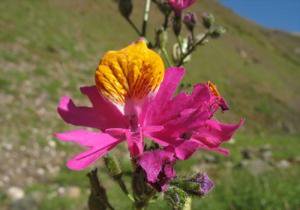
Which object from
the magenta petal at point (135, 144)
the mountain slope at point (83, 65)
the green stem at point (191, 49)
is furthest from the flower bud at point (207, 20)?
the magenta petal at point (135, 144)

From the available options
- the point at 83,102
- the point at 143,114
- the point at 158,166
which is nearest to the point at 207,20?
the point at 143,114

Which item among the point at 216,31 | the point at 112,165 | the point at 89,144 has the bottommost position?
the point at 112,165

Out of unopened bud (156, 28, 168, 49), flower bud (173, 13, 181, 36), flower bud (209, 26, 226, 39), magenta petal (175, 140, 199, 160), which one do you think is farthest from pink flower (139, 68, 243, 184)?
flower bud (209, 26, 226, 39)

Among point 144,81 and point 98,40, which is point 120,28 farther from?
point 144,81

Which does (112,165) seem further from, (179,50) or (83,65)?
(83,65)

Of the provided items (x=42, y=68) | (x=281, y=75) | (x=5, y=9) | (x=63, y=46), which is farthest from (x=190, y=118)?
(x=281, y=75)

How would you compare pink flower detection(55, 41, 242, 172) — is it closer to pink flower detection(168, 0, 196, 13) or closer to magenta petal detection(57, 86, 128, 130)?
magenta petal detection(57, 86, 128, 130)

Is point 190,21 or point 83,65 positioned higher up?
point 190,21

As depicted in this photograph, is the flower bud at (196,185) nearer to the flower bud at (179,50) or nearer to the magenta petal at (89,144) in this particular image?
the magenta petal at (89,144)
